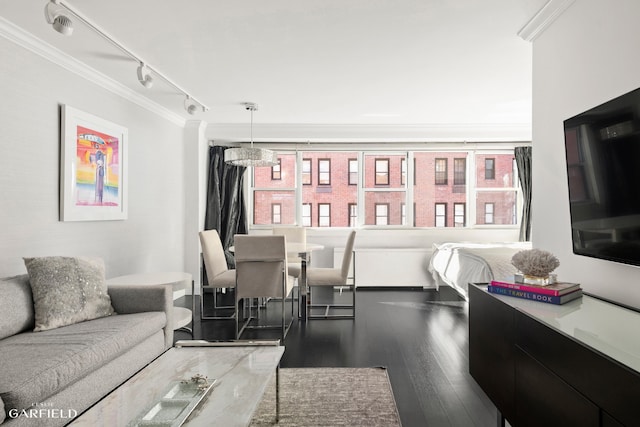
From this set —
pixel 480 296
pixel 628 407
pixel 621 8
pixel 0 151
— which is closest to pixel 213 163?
pixel 0 151

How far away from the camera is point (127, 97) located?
161 inches

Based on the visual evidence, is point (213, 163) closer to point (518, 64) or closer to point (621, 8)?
point (518, 64)

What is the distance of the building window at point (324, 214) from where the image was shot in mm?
6348

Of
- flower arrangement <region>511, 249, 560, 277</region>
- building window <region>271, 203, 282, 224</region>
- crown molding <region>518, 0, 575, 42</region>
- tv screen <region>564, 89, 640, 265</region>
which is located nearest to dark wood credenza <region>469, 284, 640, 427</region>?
flower arrangement <region>511, 249, 560, 277</region>

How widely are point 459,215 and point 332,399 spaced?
4490 mm

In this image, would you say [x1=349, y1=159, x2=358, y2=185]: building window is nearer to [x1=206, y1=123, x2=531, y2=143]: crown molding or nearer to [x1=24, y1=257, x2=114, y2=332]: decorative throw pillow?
[x1=206, y1=123, x2=531, y2=143]: crown molding

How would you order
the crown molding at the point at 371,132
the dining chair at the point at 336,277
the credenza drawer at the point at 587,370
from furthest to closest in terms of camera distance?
the crown molding at the point at 371,132 → the dining chair at the point at 336,277 → the credenza drawer at the point at 587,370

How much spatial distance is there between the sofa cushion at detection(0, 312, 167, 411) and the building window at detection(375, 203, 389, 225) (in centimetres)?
416

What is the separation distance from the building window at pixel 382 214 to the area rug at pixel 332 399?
142 inches

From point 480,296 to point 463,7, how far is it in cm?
170

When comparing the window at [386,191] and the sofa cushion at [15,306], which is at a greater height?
the window at [386,191]

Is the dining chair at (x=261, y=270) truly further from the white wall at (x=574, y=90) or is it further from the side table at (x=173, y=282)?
the white wall at (x=574, y=90)

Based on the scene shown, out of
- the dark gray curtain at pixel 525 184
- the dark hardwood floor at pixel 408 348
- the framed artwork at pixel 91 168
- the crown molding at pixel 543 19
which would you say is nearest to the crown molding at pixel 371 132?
the dark gray curtain at pixel 525 184

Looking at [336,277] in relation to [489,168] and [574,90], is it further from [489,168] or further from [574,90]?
[489,168]
